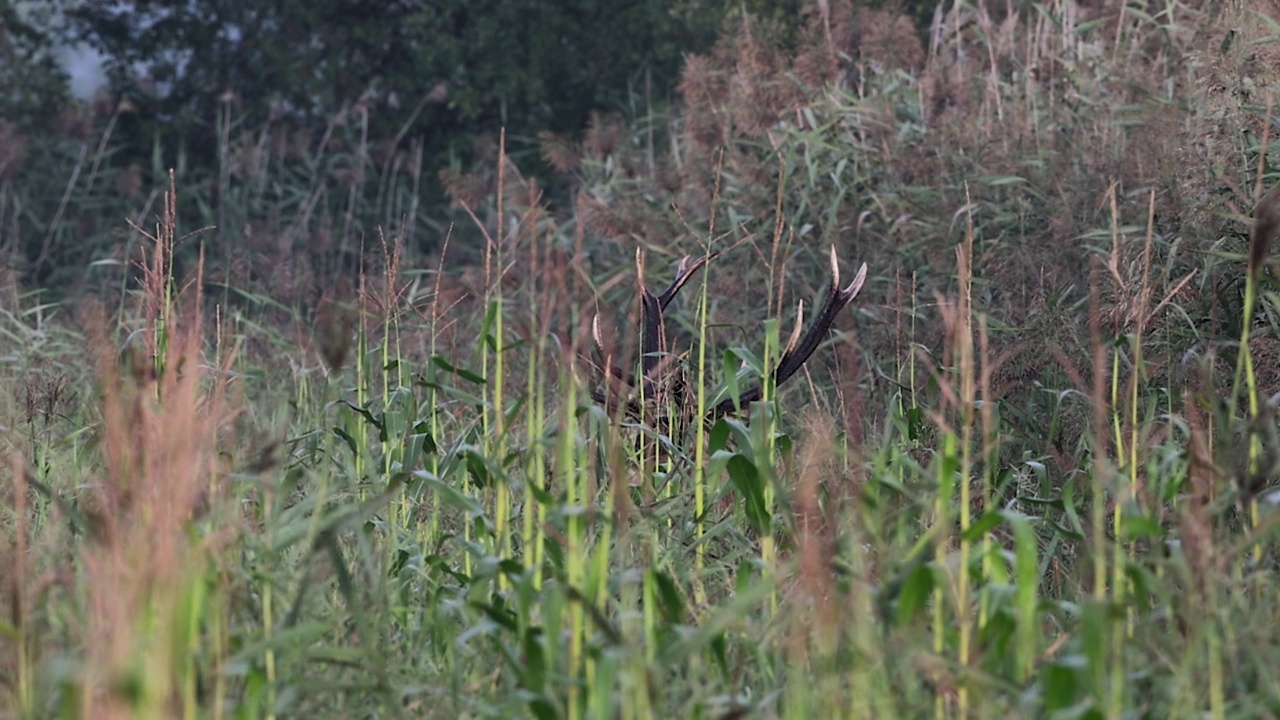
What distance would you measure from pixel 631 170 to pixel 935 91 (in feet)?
7.47

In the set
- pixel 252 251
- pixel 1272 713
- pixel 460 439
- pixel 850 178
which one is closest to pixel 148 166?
pixel 252 251

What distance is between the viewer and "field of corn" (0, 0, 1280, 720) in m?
2.76

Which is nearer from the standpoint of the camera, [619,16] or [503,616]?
[503,616]

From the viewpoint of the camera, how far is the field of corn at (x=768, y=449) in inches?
109

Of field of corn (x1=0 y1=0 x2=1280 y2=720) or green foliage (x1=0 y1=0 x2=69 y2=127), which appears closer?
field of corn (x1=0 y1=0 x2=1280 y2=720)

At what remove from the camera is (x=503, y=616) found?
310cm

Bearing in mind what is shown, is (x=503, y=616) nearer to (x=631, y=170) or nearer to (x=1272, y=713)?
(x=1272, y=713)

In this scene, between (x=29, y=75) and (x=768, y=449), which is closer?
(x=768, y=449)

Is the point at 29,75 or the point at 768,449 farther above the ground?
the point at 29,75

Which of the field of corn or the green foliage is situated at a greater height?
the green foliage

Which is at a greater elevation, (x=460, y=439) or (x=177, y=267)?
(x=460, y=439)

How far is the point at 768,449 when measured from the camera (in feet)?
12.2

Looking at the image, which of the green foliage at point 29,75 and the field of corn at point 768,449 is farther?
the green foliage at point 29,75

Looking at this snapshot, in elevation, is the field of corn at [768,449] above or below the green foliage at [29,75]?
below
